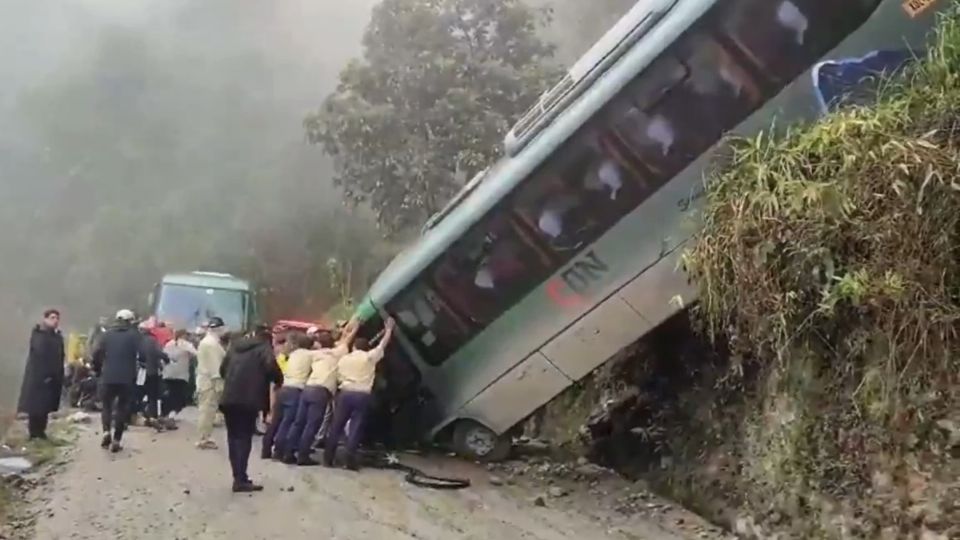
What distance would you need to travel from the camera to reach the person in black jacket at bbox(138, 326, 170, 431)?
1178 centimetres

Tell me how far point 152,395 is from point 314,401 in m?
3.81

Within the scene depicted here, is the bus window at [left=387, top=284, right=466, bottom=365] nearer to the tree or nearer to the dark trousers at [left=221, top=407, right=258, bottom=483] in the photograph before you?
the dark trousers at [left=221, top=407, right=258, bottom=483]

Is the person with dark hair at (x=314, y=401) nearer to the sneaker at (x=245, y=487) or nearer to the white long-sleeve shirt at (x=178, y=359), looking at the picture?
the sneaker at (x=245, y=487)

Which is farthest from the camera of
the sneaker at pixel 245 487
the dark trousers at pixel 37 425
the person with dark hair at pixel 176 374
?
the person with dark hair at pixel 176 374

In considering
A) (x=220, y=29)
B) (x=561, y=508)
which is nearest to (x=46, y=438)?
(x=561, y=508)

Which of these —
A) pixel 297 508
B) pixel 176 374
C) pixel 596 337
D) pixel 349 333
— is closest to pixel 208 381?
pixel 349 333

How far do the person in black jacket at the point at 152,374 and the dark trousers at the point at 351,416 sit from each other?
10.1ft

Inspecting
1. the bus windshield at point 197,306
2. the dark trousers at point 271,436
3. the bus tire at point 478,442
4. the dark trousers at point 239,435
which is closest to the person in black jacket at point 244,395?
the dark trousers at point 239,435

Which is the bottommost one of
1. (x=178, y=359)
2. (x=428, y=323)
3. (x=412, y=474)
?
(x=412, y=474)

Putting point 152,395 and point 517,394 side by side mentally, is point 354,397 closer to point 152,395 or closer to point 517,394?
point 517,394

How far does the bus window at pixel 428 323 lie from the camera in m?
9.41

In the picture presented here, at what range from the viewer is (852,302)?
561 cm

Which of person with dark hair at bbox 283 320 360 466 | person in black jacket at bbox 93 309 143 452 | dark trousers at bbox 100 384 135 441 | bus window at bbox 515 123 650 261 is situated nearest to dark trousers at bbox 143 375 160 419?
dark trousers at bbox 100 384 135 441

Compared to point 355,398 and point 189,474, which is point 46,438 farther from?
point 355,398
